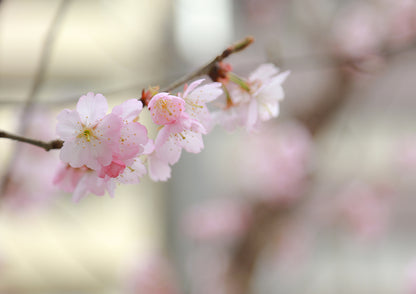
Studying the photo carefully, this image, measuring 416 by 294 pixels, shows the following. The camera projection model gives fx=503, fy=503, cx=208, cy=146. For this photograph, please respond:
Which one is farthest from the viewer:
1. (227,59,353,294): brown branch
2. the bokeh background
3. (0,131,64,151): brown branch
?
the bokeh background

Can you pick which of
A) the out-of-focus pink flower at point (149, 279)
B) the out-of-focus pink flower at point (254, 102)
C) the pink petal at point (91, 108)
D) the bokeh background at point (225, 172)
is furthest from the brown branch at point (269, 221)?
the pink petal at point (91, 108)

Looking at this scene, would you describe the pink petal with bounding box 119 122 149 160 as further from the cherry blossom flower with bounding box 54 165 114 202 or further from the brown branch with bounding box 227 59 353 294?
the brown branch with bounding box 227 59 353 294

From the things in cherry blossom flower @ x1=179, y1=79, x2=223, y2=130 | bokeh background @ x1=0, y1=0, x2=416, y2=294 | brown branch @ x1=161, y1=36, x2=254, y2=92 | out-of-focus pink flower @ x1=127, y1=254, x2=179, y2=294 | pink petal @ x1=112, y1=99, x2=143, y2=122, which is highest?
bokeh background @ x1=0, y1=0, x2=416, y2=294

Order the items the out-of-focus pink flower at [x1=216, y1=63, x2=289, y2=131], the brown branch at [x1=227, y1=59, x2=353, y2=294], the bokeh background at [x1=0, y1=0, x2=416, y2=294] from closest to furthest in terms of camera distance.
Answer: the out-of-focus pink flower at [x1=216, y1=63, x2=289, y2=131]
the brown branch at [x1=227, y1=59, x2=353, y2=294]
the bokeh background at [x1=0, y1=0, x2=416, y2=294]

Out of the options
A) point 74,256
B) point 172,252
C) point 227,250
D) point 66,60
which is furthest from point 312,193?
point 66,60

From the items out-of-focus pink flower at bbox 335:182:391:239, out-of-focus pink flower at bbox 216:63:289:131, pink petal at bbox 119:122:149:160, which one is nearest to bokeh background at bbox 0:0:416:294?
out-of-focus pink flower at bbox 335:182:391:239

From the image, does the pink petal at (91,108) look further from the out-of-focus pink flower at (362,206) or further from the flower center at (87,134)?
the out-of-focus pink flower at (362,206)
